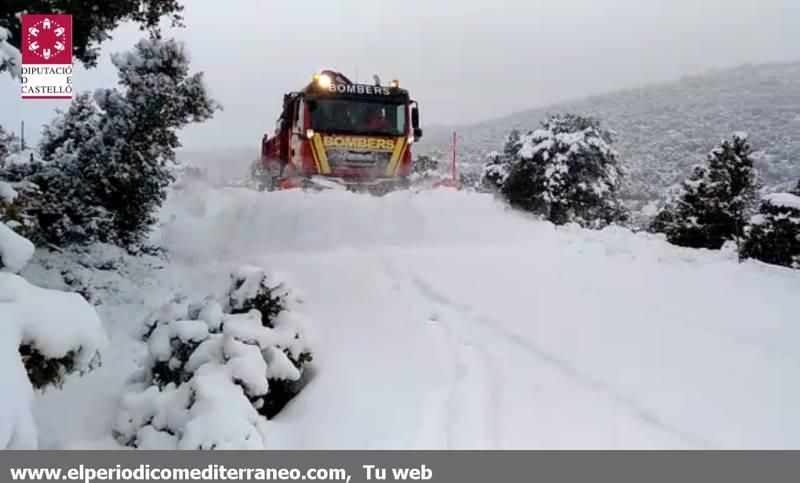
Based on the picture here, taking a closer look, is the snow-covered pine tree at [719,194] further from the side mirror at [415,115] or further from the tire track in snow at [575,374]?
the tire track in snow at [575,374]

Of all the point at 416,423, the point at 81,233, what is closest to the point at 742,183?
the point at 81,233

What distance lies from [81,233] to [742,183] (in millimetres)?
20109

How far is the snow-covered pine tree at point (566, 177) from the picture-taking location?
1214 inches

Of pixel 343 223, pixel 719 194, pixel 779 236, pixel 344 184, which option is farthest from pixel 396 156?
pixel 719 194

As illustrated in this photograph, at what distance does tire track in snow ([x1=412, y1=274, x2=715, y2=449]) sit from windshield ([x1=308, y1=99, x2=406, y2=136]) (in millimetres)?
6451

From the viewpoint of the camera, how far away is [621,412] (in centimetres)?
425

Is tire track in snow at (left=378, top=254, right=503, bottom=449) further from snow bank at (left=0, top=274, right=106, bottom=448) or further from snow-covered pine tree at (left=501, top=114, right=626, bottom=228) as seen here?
snow-covered pine tree at (left=501, top=114, right=626, bottom=228)

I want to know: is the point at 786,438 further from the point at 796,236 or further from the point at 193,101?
the point at 193,101

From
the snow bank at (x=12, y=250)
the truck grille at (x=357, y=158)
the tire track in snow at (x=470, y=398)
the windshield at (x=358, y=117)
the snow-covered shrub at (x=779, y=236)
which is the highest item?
the windshield at (x=358, y=117)

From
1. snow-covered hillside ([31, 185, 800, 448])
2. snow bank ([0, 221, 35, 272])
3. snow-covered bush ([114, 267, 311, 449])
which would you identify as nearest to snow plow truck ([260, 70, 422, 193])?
snow-covered hillside ([31, 185, 800, 448])

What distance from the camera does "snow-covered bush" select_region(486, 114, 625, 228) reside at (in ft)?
101

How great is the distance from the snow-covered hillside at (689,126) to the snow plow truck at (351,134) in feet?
31.7

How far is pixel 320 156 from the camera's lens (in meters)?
12.7

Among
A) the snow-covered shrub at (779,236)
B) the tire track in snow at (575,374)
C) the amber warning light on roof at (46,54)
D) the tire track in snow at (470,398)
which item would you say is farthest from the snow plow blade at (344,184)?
the tire track in snow at (470,398)
